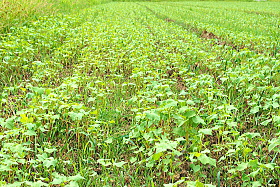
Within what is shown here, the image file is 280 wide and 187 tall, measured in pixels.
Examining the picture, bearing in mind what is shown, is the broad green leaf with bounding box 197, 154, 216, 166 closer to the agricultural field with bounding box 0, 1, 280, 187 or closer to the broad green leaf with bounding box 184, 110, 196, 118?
the agricultural field with bounding box 0, 1, 280, 187

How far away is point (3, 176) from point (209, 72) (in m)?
4.11

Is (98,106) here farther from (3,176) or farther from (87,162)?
(3,176)

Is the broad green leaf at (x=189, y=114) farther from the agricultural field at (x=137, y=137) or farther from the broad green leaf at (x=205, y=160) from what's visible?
the broad green leaf at (x=205, y=160)

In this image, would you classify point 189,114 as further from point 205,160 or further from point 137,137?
point 137,137

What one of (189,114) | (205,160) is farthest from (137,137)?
(205,160)

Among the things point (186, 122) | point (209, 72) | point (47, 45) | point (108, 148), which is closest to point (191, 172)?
point (186, 122)

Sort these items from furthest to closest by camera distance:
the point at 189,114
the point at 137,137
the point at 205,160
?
the point at 137,137
the point at 189,114
the point at 205,160

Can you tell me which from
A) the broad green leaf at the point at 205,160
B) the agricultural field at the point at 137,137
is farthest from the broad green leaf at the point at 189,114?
the broad green leaf at the point at 205,160

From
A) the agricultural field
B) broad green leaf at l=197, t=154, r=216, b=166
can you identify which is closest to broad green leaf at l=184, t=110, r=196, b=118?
the agricultural field

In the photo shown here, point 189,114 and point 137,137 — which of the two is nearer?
point 189,114

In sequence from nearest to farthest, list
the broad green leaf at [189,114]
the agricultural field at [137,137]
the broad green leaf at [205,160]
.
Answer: the broad green leaf at [205,160]
the agricultural field at [137,137]
the broad green leaf at [189,114]

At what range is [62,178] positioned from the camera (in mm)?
1946

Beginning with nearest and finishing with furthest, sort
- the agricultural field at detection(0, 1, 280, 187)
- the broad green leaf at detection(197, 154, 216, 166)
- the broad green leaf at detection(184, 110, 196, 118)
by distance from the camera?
1. the broad green leaf at detection(197, 154, 216, 166)
2. the agricultural field at detection(0, 1, 280, 187)
3. the broad green leaf at detection(184, 110, 196, 118)

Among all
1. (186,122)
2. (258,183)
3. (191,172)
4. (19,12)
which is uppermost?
(19,12)
